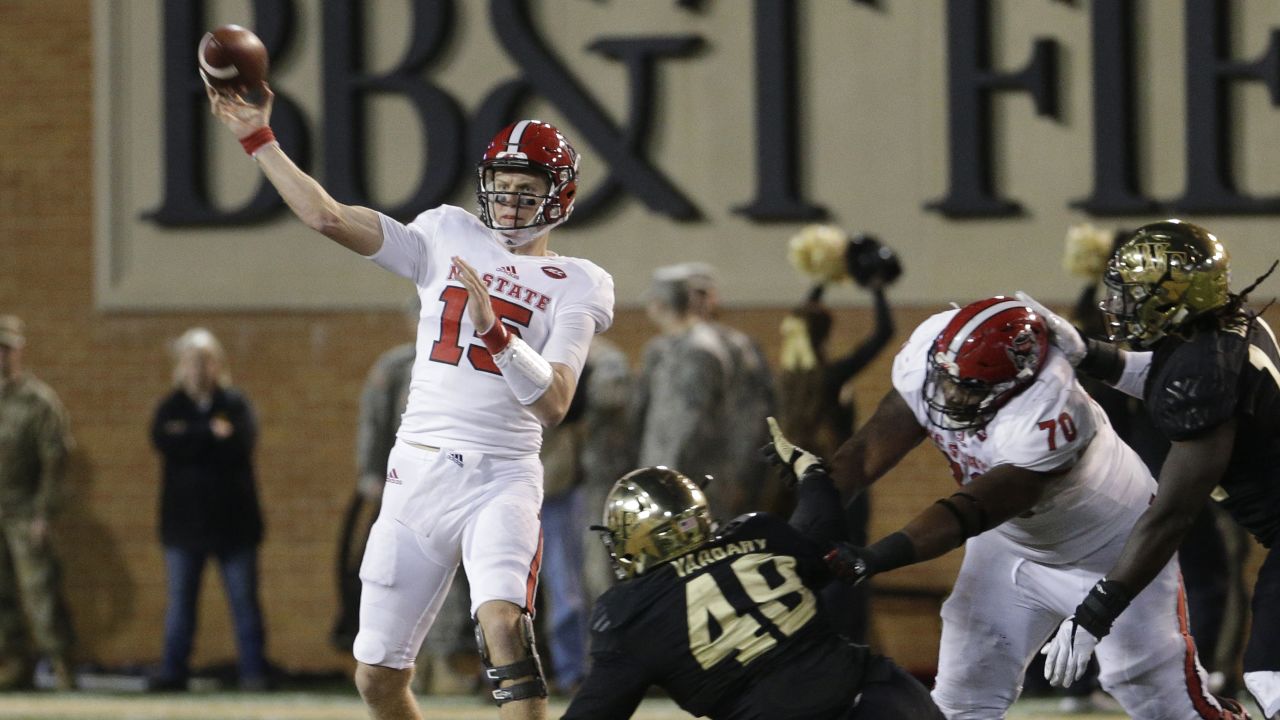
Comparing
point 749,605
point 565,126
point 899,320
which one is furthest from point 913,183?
point 749,605

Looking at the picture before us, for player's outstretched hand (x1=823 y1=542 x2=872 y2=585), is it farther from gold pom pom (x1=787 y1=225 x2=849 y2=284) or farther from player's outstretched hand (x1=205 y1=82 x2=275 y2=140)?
gold pom pom (x1=787 y1=225 x2=849 y2=284)

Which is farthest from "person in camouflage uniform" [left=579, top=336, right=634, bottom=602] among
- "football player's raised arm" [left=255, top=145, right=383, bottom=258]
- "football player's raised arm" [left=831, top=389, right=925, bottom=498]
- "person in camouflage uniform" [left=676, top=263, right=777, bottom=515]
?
"football player's raised arm" [left=831, top=389, right=925, bottom=498]

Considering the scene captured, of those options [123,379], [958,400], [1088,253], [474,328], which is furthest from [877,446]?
[123,379]

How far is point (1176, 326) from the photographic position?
4695mm

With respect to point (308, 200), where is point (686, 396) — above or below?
below

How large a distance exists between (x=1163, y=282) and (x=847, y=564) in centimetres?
111

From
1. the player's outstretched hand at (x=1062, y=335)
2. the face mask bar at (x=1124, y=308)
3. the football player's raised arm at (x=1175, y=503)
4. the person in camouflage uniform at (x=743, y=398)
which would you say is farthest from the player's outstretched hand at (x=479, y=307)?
the person in camouflage uniform at (x=743, y=398)

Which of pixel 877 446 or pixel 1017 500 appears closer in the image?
pixel 1017 500

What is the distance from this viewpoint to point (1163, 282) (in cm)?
466

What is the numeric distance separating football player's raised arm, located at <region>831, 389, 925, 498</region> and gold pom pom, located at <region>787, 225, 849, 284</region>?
3408 mm

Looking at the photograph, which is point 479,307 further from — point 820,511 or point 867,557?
point 867,557

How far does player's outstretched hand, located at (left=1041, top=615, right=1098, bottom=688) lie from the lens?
4582mm

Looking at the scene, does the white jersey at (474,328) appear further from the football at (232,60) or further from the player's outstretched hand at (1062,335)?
the player's outstretched hand at (1062,335)

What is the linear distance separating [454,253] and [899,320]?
485 cm
